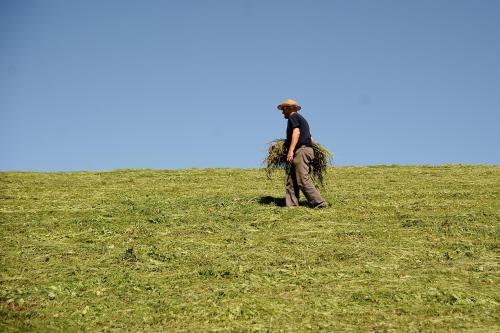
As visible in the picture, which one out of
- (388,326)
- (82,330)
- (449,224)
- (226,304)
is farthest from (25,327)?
(449,224)

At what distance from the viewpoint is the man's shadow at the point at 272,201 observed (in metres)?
14.1

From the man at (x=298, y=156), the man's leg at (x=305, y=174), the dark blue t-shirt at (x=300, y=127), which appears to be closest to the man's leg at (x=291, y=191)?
the man at (x=298, y=156)

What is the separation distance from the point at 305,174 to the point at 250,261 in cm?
435

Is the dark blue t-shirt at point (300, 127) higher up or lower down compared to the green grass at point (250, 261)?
higher up

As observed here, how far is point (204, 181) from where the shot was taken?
19.4 metres

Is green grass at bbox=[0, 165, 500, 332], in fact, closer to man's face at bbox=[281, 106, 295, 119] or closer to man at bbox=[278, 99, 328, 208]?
man at bbox=[278, 99, 328, 208]

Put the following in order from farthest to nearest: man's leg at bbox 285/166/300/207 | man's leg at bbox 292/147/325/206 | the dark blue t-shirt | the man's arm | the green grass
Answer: man's leg at bbox 285/166/300/207, the dark blue t-shirt, man's leg at bbox 292/147/325/206, the man's arm, the green grass

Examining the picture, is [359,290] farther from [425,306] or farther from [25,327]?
[25,327]

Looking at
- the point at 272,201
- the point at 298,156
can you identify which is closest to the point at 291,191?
the point at 298,156

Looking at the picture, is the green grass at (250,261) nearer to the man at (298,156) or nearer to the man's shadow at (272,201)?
the man's shadow at (272,201)

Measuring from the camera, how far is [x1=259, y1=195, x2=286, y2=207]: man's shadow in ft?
46.4

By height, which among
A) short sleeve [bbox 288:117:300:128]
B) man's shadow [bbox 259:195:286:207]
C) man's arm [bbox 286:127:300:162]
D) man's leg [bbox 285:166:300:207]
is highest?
short sleeve [bbox 288:117:300:128]

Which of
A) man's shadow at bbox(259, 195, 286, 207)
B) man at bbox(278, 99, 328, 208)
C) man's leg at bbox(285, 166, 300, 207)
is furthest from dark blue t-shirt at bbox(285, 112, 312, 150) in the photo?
man's shadow at bbox(259, 195, 286, 207)

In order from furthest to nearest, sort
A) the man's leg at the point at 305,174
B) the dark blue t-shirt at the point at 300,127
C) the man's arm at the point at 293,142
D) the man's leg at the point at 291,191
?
1. the man's leg at the point at 291,191
2. the dark blue t-shirt at the point at 300,127
3. the man's leg at the point at 305,174
4. the man's arm at the point at 293,142
